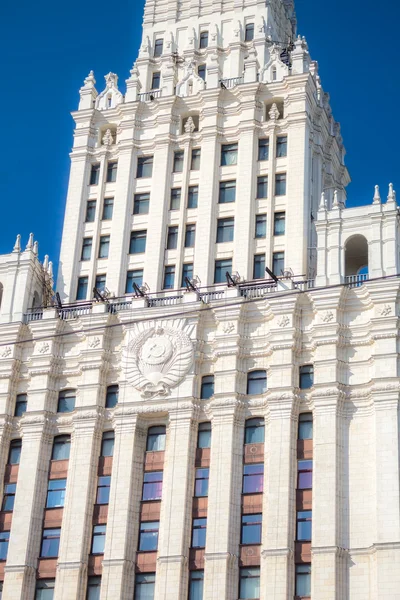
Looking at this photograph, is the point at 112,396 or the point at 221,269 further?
the point at 221,269

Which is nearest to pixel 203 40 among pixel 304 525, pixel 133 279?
pixel 133 279

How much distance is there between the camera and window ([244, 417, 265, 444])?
58219mm

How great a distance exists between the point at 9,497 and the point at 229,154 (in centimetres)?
2297

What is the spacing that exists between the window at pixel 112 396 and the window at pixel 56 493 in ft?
14.7

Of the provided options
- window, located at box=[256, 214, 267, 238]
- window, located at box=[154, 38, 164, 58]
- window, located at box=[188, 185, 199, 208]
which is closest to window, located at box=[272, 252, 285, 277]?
window, located at box=[256, 214, 267, 238]

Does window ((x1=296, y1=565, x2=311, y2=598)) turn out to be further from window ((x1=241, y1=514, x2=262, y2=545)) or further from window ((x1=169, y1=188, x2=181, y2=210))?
window ((x1=169, y1=188, x2=181, y2=210))

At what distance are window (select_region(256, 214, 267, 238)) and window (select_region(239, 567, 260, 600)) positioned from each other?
19300 mm

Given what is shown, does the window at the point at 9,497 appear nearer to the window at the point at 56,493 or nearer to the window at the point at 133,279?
the window at the point at 56,493

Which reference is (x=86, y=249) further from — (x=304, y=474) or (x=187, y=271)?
(x=304, y=474)

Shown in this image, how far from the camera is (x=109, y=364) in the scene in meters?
62.2

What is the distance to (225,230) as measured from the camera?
66875mm

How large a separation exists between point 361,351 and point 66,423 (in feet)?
49.7

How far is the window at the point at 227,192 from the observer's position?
67.9 m

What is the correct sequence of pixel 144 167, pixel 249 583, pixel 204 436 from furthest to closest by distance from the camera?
pixel 144 167
pixel 204 436
pixel 249 583
